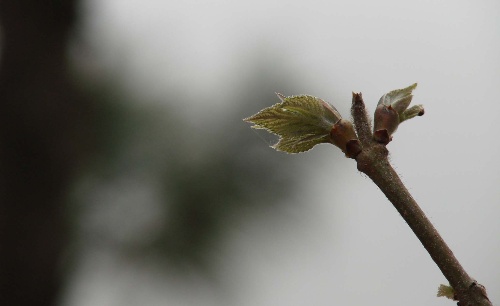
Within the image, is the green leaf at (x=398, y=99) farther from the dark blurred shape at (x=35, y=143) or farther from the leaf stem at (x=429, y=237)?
the dark blurred shape at (x=35, y=143)

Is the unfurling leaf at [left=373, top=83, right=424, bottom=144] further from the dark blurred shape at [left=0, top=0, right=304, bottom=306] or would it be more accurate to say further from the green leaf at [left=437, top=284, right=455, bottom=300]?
the dark blurred shape at [left=0, top=0, right=304, bottom=306]

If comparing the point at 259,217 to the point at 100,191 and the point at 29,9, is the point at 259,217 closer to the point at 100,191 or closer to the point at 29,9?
the point at 100,191

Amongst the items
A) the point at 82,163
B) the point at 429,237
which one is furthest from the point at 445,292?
the point at 82,163

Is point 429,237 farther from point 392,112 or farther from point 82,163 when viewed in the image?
point 82,163

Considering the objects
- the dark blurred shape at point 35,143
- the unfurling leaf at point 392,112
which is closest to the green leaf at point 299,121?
the unfurling leaf at point 392,112

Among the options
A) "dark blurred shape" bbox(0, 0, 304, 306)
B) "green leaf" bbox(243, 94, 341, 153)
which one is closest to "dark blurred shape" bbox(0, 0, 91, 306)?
"dark blurred shape" bbox(0, 0, 304, 306)

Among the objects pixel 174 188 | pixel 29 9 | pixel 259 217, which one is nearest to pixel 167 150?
pixel 174 188

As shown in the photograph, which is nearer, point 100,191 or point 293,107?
point 293,107
